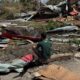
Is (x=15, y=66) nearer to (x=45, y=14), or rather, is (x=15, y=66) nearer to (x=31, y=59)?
(x=31, y=59)

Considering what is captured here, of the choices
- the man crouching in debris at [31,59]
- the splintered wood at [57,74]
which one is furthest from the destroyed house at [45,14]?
the splintered wood at [57,74]

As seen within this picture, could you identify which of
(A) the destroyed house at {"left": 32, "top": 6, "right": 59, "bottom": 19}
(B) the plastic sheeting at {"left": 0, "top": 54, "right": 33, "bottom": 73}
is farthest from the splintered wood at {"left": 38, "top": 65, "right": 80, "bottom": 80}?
(A) the destroyed house at {"left": 32, "top": 6, "right": 59, "bottom": 19}

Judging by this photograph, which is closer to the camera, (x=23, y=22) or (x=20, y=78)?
(x=20, y=78)

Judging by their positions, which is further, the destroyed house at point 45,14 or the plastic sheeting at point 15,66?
the destroyed house at point 45,14

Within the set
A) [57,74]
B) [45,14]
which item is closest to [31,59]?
[57,74]

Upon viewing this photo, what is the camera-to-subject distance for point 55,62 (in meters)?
12.2

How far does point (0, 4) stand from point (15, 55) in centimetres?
1238

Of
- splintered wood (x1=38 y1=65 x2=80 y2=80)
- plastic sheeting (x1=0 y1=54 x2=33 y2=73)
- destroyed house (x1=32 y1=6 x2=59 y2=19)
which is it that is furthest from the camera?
destroyed house (x1=32 y1=6 x2=59 y2=19)

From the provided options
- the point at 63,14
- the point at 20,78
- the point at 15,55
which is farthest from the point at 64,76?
the point at 63,14

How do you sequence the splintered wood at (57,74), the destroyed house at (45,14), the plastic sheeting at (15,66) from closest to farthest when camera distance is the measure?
the splintered wood at (57,74) < the plastic sheeting at (15,66) < the destroyed house at (45,14)

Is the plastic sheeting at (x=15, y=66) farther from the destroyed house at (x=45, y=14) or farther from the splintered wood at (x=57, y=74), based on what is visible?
the destroyed house at (x=45, y=14)

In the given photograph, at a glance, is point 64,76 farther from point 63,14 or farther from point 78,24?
point 63,14

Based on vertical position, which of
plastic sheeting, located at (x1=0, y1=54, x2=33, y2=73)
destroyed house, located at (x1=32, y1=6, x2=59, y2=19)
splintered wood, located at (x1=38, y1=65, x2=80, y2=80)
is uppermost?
splintered wood, located at (x1=38, y1=65, x2=80, y2=80)

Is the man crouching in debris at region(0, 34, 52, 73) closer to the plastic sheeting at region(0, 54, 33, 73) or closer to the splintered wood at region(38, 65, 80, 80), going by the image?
the plastic sheeting at region(0, 54, 33, 73)
